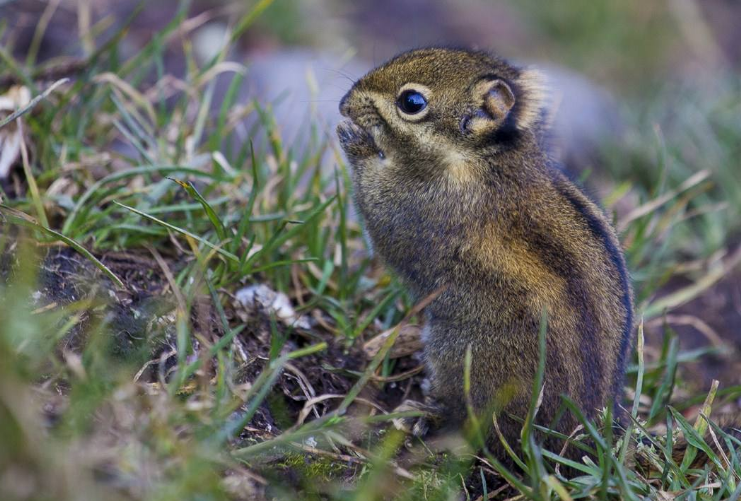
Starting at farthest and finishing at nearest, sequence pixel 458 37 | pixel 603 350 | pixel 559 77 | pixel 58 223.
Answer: pixel 458 37
pixel 559 77
pixel 58 223
pixel 603 350

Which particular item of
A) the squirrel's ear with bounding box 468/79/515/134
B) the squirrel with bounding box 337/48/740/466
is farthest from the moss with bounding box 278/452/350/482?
the squirrel's ear with bounding box 468/79/515/134

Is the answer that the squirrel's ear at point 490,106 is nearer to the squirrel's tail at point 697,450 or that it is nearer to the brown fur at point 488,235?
the brown fur at point 488,235

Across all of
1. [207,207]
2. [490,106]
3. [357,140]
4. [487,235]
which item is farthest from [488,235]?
[207,207]

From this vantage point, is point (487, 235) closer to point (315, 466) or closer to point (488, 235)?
point (488, 235)

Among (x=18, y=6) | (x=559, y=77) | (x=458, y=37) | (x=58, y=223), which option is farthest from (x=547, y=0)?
(x=58, y=223)

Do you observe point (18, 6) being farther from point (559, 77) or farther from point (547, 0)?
point (547, 0)

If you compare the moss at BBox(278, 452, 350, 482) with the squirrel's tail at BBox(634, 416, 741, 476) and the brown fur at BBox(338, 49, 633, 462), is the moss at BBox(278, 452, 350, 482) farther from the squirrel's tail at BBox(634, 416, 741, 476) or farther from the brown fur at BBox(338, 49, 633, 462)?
the squirrel's tail at BBox(634, 416, 741, 476)

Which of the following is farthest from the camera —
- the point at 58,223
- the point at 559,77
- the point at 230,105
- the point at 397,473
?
the point at 559,77
